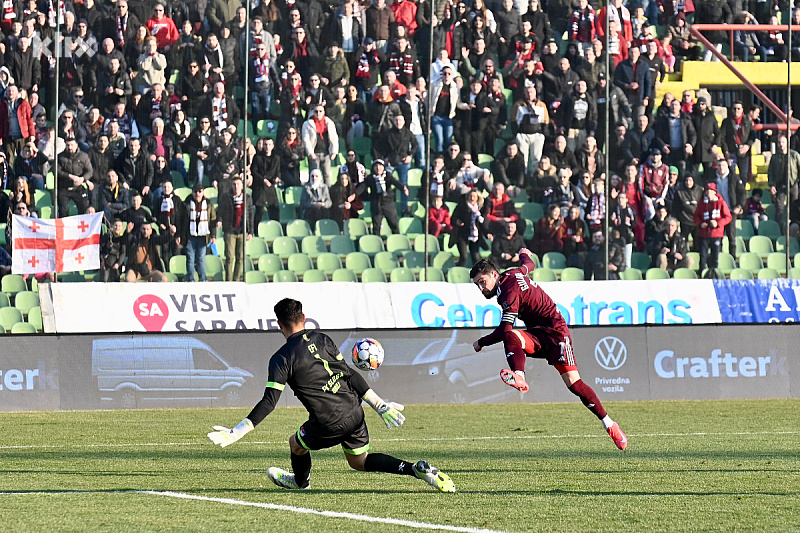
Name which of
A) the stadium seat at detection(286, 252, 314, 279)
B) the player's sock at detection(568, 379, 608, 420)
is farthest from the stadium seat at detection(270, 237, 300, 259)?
the player's sock at detection(568, 379, 608, 420)

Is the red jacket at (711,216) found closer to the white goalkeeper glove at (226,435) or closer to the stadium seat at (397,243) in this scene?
the stadium seat at (397,243)

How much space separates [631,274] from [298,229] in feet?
20.4

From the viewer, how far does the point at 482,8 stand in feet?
77.1

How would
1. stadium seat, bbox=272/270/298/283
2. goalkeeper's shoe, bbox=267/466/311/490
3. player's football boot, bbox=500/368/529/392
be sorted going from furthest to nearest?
stadium seat, bbox=272/270/298/283, player's football boot, bbox=500/368/529/392, goalkeeper's shoe, bbox=267/466/311/490

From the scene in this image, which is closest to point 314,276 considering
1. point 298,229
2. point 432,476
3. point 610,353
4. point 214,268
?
point 298,229

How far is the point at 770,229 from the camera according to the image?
76.0ft

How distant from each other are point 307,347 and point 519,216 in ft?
49.8

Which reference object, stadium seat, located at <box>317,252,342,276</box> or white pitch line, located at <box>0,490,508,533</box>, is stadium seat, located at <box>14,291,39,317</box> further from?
white pitch line, located at <box>0,490,508,533</box>

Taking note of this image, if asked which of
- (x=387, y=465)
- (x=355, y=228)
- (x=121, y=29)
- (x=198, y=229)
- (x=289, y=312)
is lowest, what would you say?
(x=387, y=465)

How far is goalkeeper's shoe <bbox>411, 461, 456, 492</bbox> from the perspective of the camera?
7938mm

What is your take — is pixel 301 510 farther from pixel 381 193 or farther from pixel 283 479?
pixel 381 193

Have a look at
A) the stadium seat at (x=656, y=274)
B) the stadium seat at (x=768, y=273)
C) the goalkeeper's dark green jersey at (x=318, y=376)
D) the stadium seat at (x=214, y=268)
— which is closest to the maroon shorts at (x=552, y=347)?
the goalkeeper's dark green jersey at (x=318, y=376)

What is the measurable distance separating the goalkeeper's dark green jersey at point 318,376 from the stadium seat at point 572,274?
47.3 feet

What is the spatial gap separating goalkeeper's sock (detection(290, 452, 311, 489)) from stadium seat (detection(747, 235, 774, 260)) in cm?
1621
